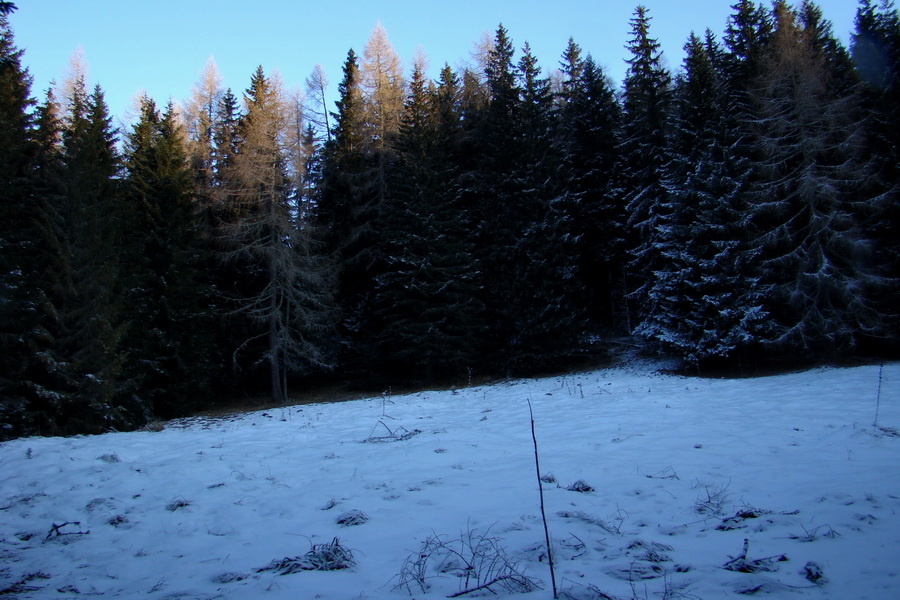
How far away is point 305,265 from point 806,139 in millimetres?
21233

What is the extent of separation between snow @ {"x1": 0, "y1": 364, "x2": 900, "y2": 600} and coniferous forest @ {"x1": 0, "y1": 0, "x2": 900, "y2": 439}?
959 cm

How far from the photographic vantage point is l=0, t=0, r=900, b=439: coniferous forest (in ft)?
49.6

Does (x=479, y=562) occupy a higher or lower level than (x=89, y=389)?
lower

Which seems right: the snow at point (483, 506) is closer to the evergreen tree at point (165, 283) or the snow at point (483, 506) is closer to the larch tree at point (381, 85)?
the evergreen tree at point (165, 283)

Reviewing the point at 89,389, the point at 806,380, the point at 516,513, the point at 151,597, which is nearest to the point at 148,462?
the point at 151,597

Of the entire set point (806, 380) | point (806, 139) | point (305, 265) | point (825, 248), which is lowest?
point (806, 380)

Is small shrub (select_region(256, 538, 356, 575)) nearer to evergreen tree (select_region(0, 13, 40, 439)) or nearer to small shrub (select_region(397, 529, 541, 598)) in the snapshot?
small shrub (select_region(397, 529, 541, 598))

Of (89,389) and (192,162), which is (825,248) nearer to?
(89,389)

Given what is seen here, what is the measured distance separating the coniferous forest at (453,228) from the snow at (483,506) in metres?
9.59

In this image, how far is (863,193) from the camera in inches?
711

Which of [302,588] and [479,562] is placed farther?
[479,562]

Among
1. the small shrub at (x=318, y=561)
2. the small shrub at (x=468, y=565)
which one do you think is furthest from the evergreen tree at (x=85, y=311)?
the small shrub at (x=468, y=565)

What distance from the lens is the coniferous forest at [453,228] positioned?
1511 centimetres

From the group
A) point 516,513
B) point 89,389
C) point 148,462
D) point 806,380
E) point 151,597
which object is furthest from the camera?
point 89,389
